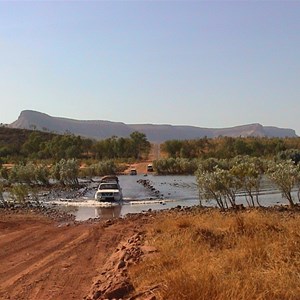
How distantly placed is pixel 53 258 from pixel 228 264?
6.92m

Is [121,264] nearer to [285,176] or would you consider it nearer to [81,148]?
[285,176]

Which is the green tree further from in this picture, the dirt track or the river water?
the dirt track

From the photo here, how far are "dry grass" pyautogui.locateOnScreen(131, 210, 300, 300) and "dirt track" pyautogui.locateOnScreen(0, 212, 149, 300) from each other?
5.84 ft

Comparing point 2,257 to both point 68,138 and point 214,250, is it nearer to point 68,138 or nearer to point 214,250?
point 214,250

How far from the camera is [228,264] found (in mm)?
8211

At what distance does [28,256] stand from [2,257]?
0.78 meters

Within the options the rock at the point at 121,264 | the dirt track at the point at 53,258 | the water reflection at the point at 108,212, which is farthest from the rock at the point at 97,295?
the water reflection at the point at 108,212

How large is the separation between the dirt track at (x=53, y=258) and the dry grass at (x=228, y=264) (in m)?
1.78

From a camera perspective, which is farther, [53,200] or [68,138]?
[68,138]

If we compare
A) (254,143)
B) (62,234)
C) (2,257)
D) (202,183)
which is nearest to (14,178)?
(202,183)

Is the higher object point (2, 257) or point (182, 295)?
point (182, 295)

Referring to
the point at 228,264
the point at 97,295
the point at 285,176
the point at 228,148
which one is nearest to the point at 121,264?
the point at 97,295

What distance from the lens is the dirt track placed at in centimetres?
1028

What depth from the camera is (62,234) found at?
19.1 m
